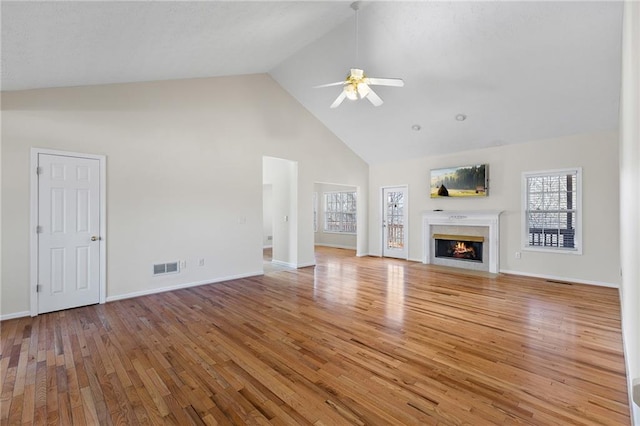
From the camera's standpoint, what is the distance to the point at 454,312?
388 cm

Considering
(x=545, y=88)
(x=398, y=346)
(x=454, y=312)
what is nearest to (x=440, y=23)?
(x=545, y=88)

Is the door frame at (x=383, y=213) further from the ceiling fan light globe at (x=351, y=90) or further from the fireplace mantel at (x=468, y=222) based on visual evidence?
the ceiling fan light globe at (x=351, y=90)

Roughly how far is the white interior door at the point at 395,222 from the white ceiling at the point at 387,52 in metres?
2.13

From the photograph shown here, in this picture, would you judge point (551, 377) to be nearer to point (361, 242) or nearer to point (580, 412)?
point (580, 412)

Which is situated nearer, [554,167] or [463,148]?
[554,167]

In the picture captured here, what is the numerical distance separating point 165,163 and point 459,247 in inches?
249

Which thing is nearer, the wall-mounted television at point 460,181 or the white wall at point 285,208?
the wall-mounted television at point 460,181

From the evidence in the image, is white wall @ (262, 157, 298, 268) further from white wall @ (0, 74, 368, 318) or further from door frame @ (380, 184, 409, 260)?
door frame @ (380, 184, 409, 260)

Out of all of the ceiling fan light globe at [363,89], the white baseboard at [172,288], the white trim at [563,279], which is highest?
the ceiling fan light globe at [363,89]

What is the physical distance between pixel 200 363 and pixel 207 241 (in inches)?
122

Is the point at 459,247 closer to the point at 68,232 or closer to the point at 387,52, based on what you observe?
the point at 387,52

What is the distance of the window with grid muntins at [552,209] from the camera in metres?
5.48

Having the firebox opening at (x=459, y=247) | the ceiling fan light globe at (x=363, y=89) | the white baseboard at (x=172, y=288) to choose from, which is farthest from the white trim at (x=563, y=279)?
the white baseboard at (x=172, y=288)

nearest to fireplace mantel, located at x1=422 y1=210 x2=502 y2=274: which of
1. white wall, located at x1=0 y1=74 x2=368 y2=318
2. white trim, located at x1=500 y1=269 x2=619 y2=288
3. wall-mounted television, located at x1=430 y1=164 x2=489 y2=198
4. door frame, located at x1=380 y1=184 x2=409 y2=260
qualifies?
white trim, located at x1=500 y1=269 x2=619 y2=288
